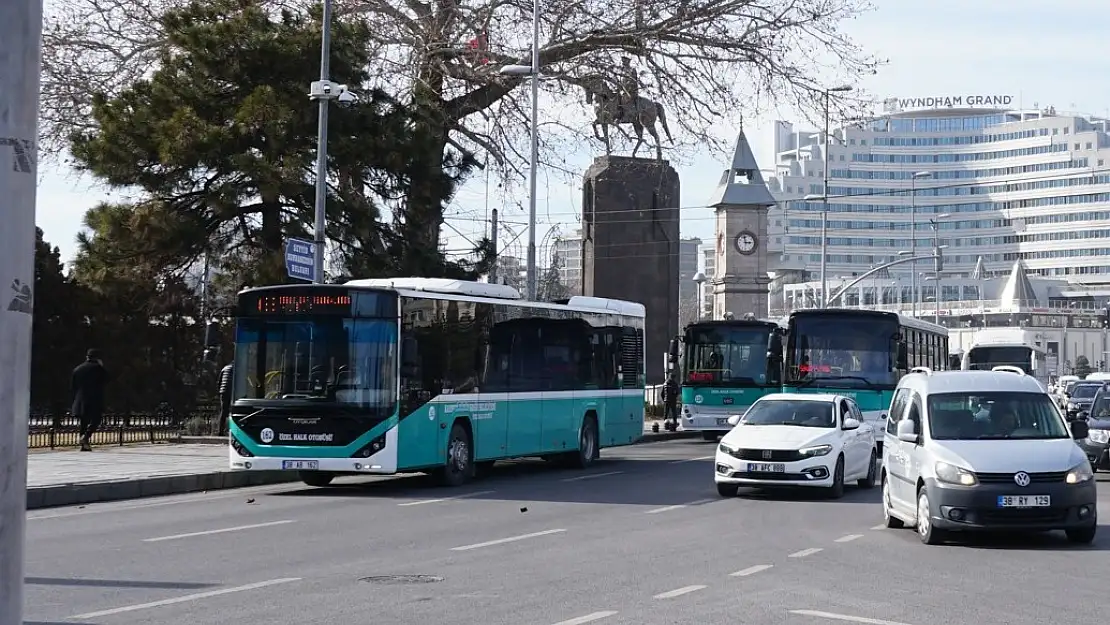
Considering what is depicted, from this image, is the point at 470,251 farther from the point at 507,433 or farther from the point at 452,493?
the point at 452,493

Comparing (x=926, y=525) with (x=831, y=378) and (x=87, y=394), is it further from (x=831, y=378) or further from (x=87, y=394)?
(x=831, y=378)

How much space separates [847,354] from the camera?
32.8m

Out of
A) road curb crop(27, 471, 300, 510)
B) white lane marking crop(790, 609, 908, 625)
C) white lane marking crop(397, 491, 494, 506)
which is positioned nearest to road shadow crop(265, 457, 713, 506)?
white lane marking crop(397, 491, 494, 506)

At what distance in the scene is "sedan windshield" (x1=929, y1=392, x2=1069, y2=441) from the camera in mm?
15430

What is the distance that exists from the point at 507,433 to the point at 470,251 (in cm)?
Answer: 1219

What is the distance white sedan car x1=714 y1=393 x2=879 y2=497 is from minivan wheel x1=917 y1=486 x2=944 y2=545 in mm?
5423

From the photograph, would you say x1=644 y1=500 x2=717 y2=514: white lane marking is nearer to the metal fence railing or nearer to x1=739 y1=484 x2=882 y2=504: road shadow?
x1=739 y1=484 x2=882 y2=504: road shadow

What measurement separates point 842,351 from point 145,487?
16985mm

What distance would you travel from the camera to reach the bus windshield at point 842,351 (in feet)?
106

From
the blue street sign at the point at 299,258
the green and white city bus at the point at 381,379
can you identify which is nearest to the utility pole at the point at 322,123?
the blue street sign at the point at 299,258

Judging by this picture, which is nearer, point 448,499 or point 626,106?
point 448,499

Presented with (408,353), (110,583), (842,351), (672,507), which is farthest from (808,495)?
(110,583)

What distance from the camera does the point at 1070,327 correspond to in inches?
6073

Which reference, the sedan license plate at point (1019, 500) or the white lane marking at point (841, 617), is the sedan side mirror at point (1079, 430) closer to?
the sedan license plate at point (1019, 500)
